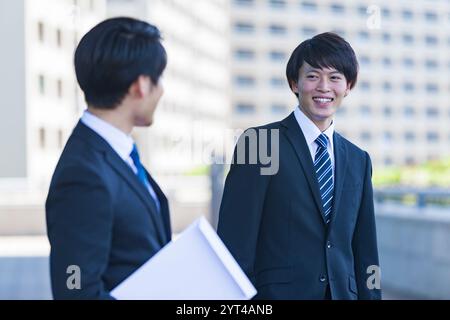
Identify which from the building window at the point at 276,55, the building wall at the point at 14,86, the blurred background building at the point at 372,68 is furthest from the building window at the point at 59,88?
the building window at the point at 276,55

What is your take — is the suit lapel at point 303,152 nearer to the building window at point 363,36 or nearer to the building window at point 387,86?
the building window at point 363,36

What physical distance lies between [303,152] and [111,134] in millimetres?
1080

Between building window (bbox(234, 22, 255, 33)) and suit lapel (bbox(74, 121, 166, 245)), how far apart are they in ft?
268

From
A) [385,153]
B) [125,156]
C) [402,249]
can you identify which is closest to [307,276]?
[125,156]

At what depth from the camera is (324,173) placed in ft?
9.84

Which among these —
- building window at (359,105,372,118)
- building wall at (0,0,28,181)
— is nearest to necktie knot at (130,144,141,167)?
building wall at (0,0,28,181)

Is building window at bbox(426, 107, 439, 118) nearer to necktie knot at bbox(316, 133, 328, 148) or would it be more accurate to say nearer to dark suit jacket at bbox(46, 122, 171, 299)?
necktie knot at bbox(316, 133, 328, 148)

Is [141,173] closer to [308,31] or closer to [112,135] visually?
[112,135]

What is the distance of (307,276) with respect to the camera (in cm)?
291

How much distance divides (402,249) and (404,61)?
268ft

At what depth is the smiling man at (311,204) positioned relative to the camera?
2918 millimetres

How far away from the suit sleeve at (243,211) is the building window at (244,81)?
7976 cm

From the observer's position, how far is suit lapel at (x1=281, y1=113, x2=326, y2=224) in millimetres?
2936
